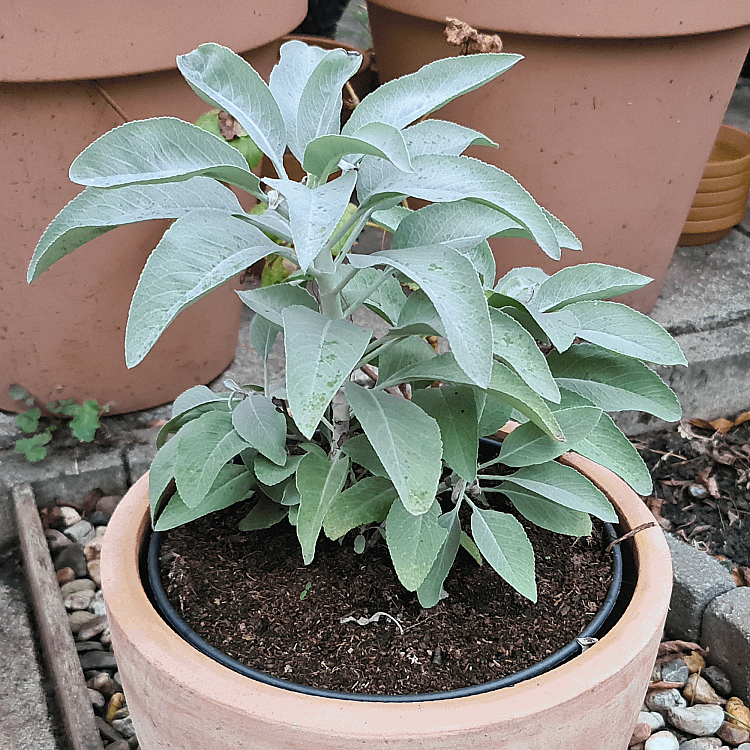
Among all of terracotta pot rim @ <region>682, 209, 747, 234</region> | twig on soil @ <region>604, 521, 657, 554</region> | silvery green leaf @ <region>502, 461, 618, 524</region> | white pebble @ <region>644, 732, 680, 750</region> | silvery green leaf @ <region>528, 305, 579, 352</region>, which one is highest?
silvery green leaf @ <region>528, 305, 579, 352</region>

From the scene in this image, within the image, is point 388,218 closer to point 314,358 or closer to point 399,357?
point 399,357

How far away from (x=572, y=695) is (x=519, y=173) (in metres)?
1.18

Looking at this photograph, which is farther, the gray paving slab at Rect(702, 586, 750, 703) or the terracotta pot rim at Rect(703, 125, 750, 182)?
the terracotta pot rim at Rect(703, 125, 750, 182)

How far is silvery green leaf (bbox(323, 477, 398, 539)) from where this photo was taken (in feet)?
2.58

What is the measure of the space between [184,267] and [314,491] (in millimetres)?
270

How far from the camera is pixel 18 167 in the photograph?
135cm

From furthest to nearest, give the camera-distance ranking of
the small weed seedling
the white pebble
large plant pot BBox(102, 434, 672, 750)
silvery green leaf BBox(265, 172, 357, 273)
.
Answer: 1. the small weed seedling
2. the white pebble
3. large plant pot BBox(102, 434, 672, 750)
4. silvery green leaf BBox(265, 172, 357, 273)

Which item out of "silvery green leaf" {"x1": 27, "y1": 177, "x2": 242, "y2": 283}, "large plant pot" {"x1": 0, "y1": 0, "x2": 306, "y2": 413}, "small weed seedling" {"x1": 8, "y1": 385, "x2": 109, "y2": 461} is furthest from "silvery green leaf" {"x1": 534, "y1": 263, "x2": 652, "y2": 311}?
"small weed seedling" {"x1": 8, "y1": 385, "x2": 109, "y2": 461}

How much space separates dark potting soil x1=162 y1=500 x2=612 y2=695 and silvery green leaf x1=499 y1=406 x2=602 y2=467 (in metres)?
0.14

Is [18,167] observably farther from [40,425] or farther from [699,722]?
[699,722]

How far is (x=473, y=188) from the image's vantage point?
62cm

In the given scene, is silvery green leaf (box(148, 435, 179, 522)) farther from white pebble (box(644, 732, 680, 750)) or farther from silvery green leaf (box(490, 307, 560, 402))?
white pebble (box(644, 732, 680, 750))

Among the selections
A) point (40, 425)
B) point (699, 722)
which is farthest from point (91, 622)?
point (699, 722)

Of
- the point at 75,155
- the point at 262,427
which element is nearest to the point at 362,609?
the point at 262,427
